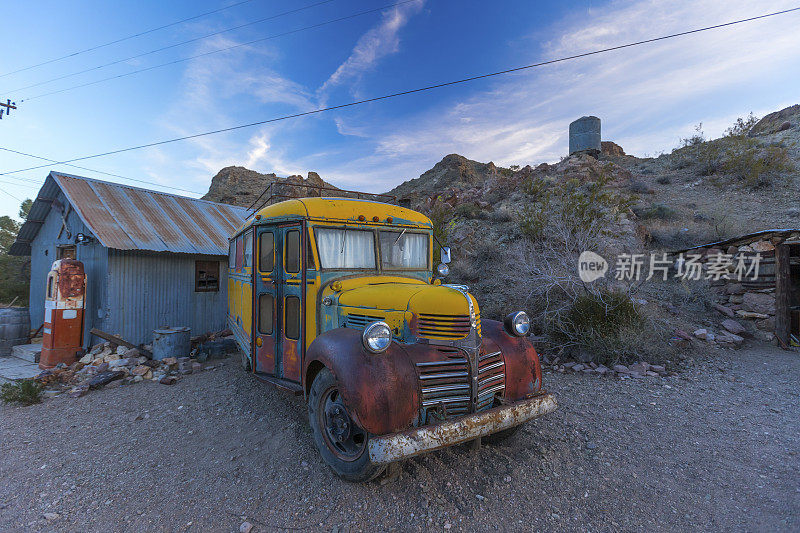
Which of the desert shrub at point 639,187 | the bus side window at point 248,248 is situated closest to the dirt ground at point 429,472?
the bus side window at point 248,248

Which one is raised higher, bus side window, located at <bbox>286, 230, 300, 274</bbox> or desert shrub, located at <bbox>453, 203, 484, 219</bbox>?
desert shrub, located at <bbox>453, 203, 484, 219</bbox>

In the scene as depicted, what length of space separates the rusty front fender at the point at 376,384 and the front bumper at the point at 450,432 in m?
0.16

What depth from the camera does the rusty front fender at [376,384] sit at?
9.02ft

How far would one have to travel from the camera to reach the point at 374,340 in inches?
115

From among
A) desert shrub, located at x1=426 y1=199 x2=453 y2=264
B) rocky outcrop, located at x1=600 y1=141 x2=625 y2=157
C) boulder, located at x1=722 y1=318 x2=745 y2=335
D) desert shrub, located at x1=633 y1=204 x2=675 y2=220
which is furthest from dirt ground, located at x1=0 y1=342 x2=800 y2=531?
rocky outcrop, located at x1=600 y1=141 x2=625 y2=157

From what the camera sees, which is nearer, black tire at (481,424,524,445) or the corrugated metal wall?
black tire at (481,424,524,445)

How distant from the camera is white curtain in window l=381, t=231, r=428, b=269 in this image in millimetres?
4512

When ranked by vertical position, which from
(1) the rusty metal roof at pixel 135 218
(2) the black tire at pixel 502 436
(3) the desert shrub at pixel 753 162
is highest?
(3) the desert shrub at pixel 753 162

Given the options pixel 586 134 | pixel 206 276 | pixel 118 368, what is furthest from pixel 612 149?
pixel 118 368

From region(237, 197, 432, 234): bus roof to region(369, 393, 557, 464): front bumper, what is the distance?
250 cm

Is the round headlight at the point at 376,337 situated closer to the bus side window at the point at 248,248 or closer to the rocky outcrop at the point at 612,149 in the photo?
the bus side window at the point at 248,248

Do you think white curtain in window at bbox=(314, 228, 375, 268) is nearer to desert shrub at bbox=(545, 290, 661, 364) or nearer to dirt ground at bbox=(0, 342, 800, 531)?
→ dirt ground at bbox=(0, 342, 800, 531)

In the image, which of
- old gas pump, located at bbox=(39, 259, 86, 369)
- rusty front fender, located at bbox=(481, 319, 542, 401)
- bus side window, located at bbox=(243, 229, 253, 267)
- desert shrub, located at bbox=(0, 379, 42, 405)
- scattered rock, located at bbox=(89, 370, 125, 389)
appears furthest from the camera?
old gas pump, located at bbox=(39, 259, 86, 369)

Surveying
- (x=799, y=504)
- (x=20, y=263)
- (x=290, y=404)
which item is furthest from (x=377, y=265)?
(x=20, y=263)
